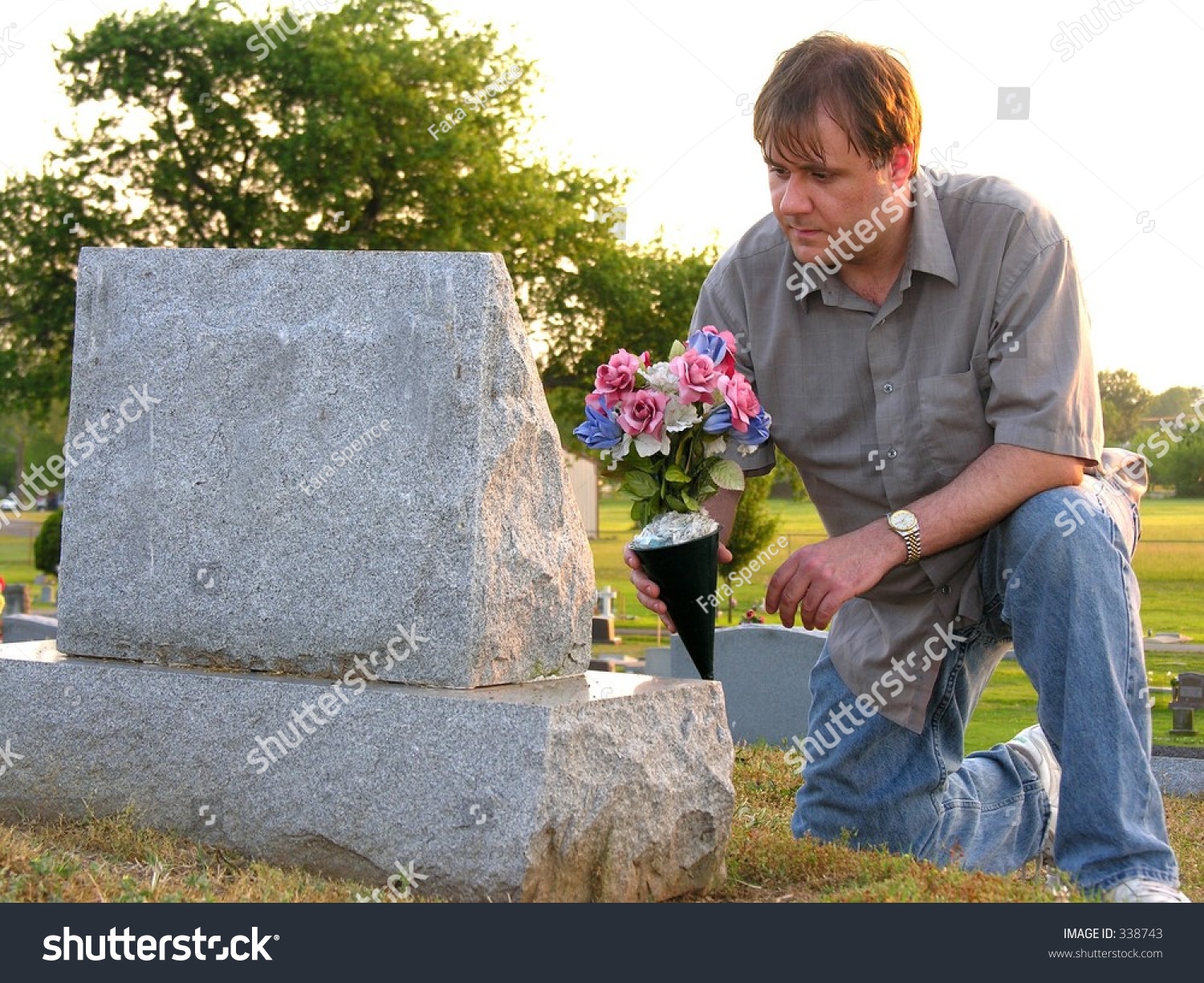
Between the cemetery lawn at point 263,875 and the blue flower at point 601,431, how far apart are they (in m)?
1.19

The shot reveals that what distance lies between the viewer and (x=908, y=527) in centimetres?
355

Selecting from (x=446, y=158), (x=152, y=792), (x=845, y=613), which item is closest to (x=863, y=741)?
(x=845, y=613)

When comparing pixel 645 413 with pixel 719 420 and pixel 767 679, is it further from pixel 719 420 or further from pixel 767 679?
pixel 767 679

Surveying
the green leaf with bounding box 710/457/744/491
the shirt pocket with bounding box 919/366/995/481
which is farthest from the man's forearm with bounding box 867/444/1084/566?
the green leaf with bounding box 710/457/744/491

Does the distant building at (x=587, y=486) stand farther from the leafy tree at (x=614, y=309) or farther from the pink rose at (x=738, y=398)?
the pink rose at (x=738, y=398)

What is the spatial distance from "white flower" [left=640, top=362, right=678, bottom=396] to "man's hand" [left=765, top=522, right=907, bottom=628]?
1.79ft

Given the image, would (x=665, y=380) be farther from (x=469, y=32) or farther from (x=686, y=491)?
(x=469, y=32)

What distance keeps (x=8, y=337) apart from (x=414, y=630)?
2156cm

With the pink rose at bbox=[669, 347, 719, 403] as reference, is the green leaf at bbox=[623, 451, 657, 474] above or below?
below

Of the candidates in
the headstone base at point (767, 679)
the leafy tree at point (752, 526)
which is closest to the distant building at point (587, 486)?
the leafy tree at point (752, 526)

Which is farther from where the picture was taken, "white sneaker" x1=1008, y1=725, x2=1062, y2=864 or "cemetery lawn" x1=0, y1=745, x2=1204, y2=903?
"white sneaker" x1=1008, y1=725, x2=1062, y2=864

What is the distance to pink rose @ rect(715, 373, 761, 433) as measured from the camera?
3.58m

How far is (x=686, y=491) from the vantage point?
3699mm

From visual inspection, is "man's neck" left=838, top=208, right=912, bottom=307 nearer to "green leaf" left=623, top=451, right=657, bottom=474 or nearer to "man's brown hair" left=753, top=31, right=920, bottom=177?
"man's brown hair" left=753, top=31, right=920, bottom=177
